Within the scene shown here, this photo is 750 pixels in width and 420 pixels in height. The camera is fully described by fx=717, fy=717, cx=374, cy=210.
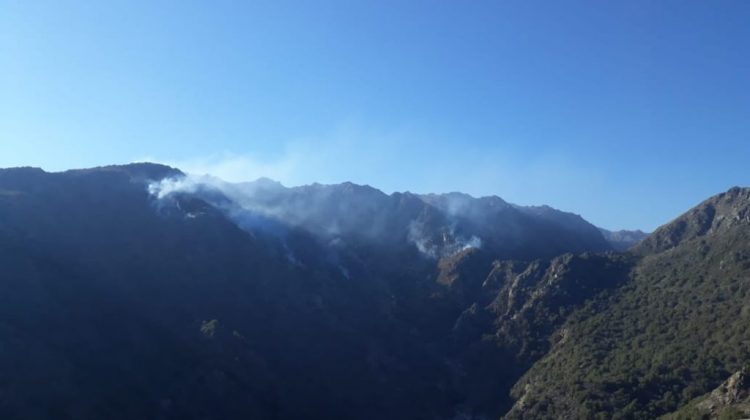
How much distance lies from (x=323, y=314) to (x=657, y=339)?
4884 centimetres

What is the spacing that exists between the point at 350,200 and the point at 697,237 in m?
74.7

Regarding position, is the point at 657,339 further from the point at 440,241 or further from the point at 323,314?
the point at 440,241

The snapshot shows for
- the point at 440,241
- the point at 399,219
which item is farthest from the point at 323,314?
the point at 399,219

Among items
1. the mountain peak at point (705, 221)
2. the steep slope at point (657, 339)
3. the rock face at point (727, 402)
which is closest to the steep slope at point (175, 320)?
the steep slope at point (657, 339)

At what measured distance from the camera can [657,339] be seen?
290 ft

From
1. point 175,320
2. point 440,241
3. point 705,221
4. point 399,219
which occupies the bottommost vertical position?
point 175,320

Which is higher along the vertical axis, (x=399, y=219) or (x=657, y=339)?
(x=399, y=219)

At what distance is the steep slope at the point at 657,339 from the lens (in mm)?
76500

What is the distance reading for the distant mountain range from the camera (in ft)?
252

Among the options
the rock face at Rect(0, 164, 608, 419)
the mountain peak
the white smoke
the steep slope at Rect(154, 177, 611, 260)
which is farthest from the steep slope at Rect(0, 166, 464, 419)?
the mountain peak

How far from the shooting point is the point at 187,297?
9906 cm

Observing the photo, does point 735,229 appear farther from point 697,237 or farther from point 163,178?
point 163,178

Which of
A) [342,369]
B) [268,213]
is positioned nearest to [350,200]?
[268,213]

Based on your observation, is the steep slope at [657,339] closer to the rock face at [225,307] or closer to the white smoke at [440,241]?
the rock face at [225,307]
